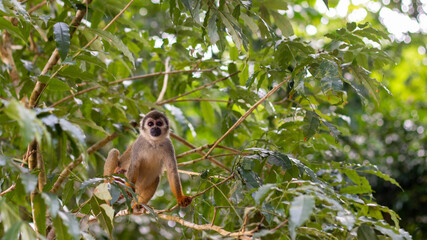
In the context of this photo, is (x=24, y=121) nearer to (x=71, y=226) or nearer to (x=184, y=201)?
(x=71, y=226)

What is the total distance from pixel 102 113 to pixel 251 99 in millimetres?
1352

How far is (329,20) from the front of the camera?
9875 mm

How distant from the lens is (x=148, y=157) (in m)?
3.97

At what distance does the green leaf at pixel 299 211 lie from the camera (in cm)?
140

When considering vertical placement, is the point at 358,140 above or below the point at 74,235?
below

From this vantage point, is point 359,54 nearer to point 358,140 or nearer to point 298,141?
point 298,141

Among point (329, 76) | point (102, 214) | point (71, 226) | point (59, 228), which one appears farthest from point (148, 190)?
point (71, 226)

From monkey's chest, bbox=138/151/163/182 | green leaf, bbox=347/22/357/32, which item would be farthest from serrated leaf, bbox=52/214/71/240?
monkey's chest, bbox=138/151/163/182

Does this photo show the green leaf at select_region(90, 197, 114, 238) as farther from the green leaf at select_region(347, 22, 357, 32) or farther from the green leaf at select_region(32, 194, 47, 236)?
the green leaf at select_region(347, 22, 357, 32)

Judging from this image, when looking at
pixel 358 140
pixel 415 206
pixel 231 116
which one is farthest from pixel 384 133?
pixel 231 116

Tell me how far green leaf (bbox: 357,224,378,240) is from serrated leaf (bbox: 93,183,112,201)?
1.15 meters

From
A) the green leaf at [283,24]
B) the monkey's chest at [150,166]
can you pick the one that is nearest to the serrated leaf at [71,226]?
the green leaf at [283,24]

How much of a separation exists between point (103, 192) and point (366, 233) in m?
1.20

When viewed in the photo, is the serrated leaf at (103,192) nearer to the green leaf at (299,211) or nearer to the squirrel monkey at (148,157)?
the green leaf at (299,211)
